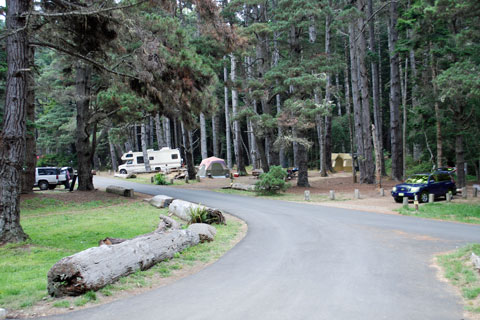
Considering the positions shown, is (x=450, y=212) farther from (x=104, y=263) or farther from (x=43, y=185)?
(x=43, y=185)

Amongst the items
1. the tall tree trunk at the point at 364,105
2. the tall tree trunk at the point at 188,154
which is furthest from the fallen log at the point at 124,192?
the tall tree trunk at the point at 364,105

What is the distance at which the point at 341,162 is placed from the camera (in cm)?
4434

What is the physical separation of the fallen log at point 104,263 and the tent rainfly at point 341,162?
3708 cm

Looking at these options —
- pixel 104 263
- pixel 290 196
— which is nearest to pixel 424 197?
pixel 290 196

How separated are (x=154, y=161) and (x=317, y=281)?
3896cm

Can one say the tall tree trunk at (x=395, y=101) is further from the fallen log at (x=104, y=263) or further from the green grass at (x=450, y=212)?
the fallen log at (x=104, y=263)

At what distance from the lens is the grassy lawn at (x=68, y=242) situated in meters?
6.38

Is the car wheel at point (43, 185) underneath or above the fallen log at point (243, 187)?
above

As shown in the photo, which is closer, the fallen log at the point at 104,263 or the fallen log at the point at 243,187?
the fallen log at the point at 104,263

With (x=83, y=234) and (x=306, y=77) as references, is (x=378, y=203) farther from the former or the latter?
(x=83, y=234)

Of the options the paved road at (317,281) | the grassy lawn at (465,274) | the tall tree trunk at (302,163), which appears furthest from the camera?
the tall tree trunk at (302,163)

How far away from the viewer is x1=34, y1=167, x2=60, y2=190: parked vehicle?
28.4 metres

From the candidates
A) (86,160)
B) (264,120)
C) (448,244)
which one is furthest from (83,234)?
(264,120)

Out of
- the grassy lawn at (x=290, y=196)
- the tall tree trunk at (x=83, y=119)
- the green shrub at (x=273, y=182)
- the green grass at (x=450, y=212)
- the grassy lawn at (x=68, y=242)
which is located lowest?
the green grass at (x=450, y=212)
